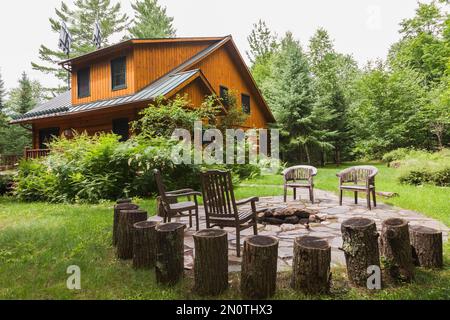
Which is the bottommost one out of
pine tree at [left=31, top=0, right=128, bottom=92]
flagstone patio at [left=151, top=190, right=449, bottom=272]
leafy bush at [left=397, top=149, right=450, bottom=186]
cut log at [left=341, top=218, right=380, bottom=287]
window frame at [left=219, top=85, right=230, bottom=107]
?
flagstone patio at [left=151, top=190, right=449, bottom=272]

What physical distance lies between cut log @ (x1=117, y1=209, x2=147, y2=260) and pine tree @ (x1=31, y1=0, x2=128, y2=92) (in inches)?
1096

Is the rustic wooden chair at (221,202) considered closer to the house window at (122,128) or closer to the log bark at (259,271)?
the log bark at (259,271)

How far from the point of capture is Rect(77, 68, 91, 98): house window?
46.2 feet

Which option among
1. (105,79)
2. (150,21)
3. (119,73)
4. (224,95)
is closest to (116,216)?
(119,73)

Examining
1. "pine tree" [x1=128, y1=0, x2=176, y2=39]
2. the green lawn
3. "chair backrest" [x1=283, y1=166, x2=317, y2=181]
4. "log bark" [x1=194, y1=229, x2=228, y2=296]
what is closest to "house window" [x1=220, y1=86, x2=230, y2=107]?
"chair backrest" [x1=283, y1=166, x2=317, y2=181]

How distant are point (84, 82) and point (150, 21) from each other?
16.2 m

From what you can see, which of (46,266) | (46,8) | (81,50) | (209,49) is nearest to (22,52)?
(46,8)

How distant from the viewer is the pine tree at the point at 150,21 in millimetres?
27016

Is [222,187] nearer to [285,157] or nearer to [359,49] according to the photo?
[285,157]

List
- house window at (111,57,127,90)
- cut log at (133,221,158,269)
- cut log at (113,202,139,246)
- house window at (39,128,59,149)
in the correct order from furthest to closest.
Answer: house window at (39,128,59,149), house window at (111,57,127,90), cut log at (113,202,139,246), cut log at (133,221,158,269)

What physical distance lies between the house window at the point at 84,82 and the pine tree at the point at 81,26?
14571 mm

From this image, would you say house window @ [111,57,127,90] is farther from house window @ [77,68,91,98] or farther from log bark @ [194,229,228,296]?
A: log bark @ [194,229,228,296]

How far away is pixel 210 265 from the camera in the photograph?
2.62 metres

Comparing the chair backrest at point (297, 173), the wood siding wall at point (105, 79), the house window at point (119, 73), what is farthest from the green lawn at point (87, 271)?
the house window at point (119, 73)
